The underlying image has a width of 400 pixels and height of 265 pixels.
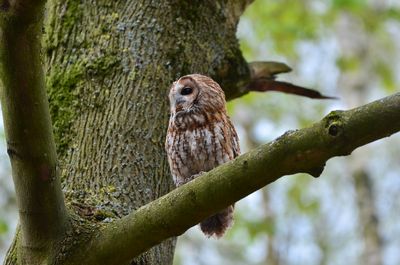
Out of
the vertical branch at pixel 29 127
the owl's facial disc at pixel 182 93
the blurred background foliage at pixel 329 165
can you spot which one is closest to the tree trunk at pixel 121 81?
the owl's facial disc at pixel 182 93

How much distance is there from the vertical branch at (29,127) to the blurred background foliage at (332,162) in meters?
5.77

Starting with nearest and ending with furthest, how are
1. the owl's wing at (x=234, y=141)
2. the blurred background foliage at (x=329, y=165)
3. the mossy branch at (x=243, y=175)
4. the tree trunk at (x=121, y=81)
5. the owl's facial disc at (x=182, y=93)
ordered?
the mossy branch at (x=243, y=175)
the tree trunk at (x=121, y=81)
the owl's facial disc at (x=182, y=93)
the owl's wing at (x=234, y=141)
the blurred background foliage at (x=329, y=165)

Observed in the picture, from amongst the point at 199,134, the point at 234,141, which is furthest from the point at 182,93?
the point at 234,141

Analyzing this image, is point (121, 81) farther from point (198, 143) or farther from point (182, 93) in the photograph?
point (198, 143)

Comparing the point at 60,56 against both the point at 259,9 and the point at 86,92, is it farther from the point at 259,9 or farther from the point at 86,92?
the point at 259,9

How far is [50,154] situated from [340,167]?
55.0 feet

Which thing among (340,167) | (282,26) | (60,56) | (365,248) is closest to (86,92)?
(60,56)

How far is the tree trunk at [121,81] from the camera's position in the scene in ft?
10.3

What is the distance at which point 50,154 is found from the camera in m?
2.38

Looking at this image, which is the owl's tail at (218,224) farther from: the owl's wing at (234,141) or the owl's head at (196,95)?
the owl's head at (196,95)

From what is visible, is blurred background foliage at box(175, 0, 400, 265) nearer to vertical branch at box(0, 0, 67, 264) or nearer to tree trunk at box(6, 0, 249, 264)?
tree trunk at box(6, 0, 249, 264)

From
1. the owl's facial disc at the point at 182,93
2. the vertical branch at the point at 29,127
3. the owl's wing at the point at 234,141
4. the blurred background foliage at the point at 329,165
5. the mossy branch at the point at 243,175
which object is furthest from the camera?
the blurred background foliage at the point at 329,165

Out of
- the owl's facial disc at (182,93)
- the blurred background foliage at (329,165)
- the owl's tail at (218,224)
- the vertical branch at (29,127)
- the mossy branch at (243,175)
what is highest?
the blurred background foliage at (329,165)

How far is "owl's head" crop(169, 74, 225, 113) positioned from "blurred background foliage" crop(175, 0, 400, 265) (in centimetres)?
431
